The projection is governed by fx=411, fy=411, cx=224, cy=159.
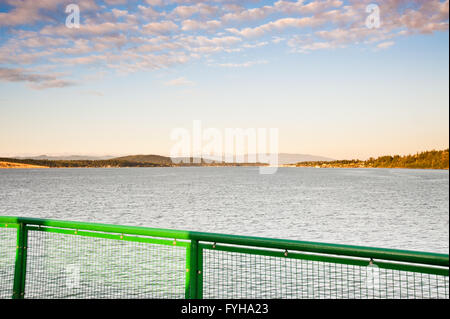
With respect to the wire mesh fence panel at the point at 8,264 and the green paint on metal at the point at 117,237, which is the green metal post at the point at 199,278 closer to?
the green paint on metal at the point at 117,237

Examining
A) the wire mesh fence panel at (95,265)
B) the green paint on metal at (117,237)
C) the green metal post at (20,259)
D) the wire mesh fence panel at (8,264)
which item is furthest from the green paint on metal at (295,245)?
the wire mesh fence panel at (8,264)

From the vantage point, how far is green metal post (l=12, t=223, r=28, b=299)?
4695 millimetres

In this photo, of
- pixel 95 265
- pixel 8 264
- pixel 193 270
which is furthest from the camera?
pixel 95 265

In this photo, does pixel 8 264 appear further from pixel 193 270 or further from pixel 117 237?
pixel 193 270

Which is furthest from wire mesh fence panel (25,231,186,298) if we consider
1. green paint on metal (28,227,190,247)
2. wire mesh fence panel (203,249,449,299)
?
wire mesh fence panel (203,249,449,299)

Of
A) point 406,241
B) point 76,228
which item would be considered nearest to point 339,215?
point 406,241

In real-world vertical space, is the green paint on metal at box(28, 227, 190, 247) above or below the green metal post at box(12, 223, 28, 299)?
above

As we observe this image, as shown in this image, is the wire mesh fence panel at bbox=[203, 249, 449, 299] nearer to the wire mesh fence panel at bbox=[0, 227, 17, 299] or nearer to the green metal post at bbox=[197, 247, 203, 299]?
the green metal post at bbox=[197, 247, 203, 299]

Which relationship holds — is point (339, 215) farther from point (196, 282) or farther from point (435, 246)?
point (196, 282)

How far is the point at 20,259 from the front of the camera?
15.5 feet

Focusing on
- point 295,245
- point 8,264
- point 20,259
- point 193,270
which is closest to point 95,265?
point 20,259
